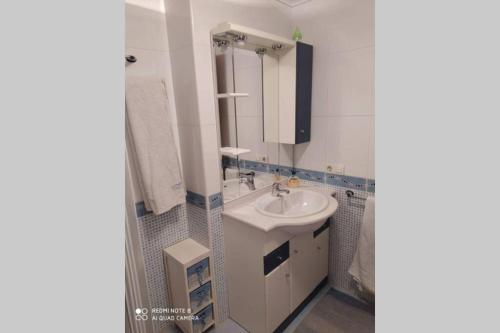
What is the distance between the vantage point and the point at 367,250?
193 centimetres

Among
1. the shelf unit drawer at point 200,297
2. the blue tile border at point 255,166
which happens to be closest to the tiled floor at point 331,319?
the shelf unit drawer at point 200,297

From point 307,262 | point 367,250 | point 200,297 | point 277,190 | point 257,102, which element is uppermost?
point 257,102

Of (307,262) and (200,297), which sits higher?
(307,262)

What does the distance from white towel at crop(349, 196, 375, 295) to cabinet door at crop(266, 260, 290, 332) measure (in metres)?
0.59

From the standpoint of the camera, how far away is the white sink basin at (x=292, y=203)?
6.35ft

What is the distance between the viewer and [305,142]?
7.41ft

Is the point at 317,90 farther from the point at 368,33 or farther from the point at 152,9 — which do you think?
the point at 152,9

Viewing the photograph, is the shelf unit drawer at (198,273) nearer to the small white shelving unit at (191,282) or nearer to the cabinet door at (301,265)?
the small white shelving unit at (191,282)

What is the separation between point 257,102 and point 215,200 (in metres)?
0.88

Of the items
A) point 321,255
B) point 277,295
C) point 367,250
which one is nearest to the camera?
point 277,295

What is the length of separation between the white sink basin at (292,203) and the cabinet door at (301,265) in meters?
0.21

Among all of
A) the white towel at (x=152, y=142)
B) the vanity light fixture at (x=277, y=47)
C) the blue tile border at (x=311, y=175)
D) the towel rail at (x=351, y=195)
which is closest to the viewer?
the white towel at (x=152, y=142)

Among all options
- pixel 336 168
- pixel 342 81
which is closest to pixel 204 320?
pixel 336 168

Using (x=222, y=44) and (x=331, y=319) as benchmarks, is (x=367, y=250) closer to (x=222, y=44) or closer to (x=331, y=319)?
(x=331, y=319)
